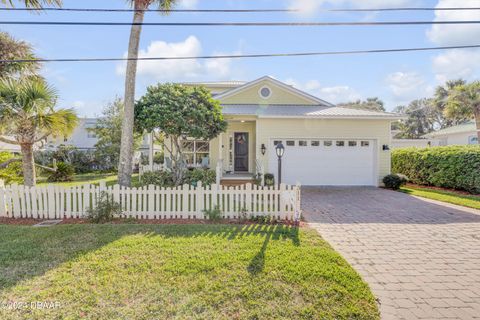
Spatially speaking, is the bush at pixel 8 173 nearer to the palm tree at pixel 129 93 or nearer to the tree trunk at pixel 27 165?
the tree trunk at pixel 27 165

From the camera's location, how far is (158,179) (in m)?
10.6

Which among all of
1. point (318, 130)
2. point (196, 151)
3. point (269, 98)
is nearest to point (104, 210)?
point (196, 151)

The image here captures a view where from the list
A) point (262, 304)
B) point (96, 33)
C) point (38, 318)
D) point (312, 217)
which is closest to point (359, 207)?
point (312, 217)

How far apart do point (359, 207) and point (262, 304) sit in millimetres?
6593

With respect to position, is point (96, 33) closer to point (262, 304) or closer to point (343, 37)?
point (343, 37)

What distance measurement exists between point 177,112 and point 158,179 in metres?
3.21

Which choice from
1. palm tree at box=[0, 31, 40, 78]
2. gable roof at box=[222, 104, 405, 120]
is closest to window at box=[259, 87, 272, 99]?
gable roof at box=[222, 104, 405, 120]

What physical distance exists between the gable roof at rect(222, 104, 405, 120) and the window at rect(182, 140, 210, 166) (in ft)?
8.25

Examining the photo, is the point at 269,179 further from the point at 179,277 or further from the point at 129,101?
the point at 179,277

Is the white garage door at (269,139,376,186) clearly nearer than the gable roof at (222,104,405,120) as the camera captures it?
No

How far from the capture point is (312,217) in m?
7.08

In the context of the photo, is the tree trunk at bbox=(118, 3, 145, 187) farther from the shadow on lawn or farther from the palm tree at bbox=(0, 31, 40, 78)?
the palm tree at bbox=(0, 31, 40, 78)

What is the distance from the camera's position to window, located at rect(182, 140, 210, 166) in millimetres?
14477

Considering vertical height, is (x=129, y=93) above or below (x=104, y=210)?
above
